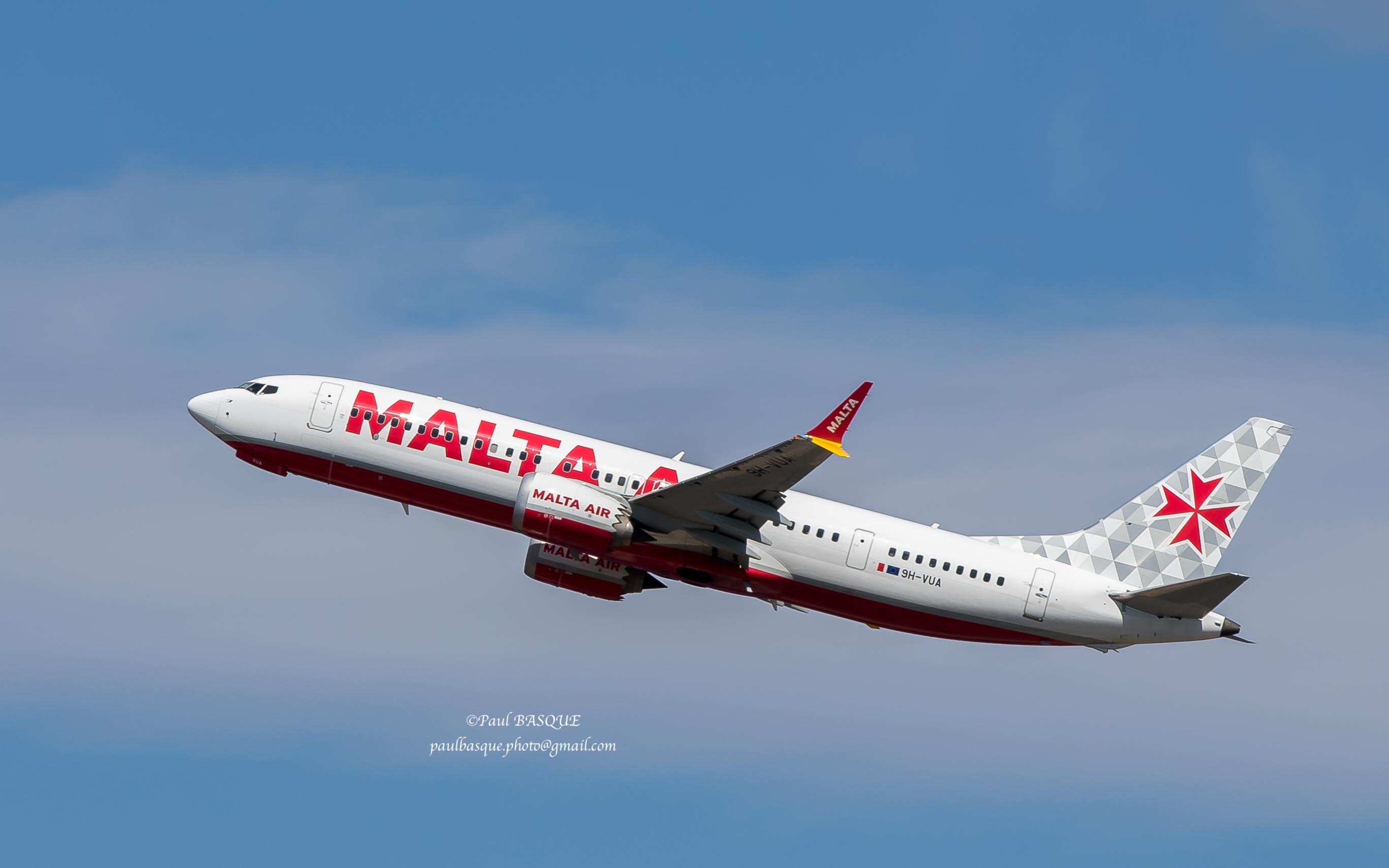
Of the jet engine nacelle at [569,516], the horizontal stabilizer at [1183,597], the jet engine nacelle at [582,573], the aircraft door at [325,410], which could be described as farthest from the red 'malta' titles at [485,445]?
the horizontal stabilizer at [1183,597]

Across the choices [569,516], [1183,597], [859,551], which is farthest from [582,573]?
[1183,597]

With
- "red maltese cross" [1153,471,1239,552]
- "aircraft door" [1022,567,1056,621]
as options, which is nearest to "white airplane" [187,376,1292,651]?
"aircraft door" [1022,567,1056,621]

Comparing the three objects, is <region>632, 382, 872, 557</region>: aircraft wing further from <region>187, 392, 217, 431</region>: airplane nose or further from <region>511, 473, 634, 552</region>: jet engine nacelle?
<region>187, 392, 217, 431</region>: airplane nose

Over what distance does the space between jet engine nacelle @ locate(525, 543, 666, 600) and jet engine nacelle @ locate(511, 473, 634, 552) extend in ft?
16.4

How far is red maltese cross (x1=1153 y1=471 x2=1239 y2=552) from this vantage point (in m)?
62.4

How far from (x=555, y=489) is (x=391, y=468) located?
6.72 m

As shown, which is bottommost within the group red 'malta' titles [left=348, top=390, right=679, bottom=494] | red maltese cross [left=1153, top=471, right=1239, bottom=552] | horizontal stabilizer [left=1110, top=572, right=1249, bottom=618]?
horizontal stabilizer [left=1110, top=572, right=1249, bottom=618]

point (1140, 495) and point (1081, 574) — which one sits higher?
point (1140, 495)

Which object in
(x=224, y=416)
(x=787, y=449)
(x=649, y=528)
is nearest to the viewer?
(x=787, y=449)

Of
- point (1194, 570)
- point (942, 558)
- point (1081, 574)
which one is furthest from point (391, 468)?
point (1194, 570)

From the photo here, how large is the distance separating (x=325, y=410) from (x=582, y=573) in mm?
11561

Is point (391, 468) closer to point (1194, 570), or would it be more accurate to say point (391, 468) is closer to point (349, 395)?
point (349, 395)

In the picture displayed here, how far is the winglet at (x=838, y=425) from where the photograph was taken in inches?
2046

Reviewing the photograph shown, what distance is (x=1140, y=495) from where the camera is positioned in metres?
63.4
